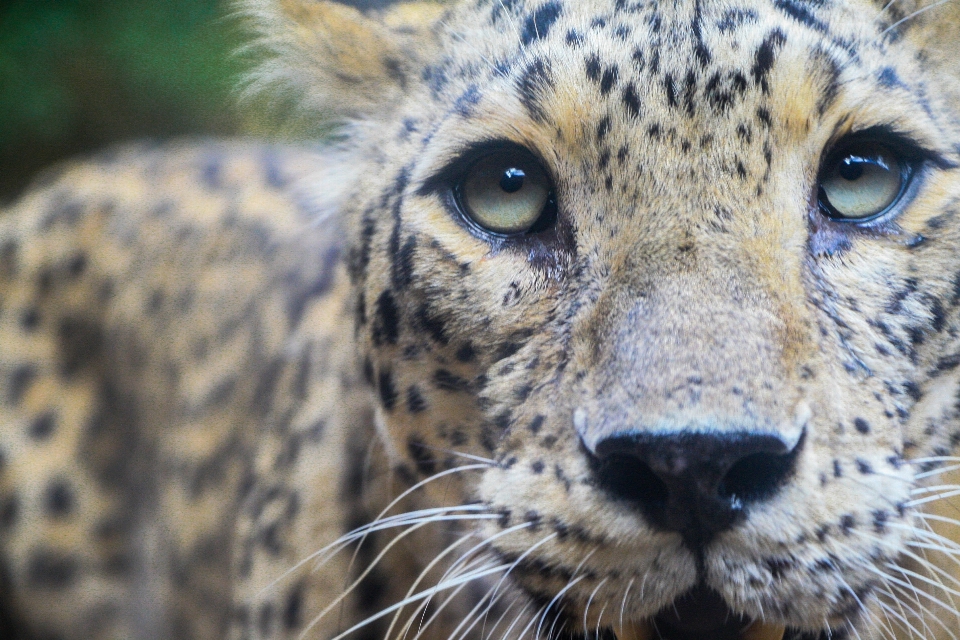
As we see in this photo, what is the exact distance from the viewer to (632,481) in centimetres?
151

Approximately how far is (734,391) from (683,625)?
1.41 feet

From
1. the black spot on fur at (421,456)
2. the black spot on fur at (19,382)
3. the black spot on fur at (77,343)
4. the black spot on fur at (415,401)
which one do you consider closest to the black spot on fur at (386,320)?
the black spot on fur at (415,401)

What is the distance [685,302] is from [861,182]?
0.45m

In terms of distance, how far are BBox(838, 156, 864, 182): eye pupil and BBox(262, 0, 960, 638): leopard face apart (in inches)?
0.5

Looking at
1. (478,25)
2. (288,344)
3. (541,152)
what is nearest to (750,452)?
(541,152)

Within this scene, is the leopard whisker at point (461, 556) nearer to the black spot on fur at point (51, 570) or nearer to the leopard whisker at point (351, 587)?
the leopard whisker at point (351, 587)

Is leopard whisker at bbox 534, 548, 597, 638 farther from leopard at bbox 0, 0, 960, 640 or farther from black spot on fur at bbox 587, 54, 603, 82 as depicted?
black spot on fur at bbox 587, 54, 603, 82

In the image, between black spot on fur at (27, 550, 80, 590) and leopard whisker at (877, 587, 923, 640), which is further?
black spot on fur at (27, 550, 80, 590)

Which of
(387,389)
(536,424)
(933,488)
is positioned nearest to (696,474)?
(536,424)

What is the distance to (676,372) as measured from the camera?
1518 mm

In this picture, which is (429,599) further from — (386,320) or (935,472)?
(935,472)

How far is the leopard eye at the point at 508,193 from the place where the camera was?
1918mm

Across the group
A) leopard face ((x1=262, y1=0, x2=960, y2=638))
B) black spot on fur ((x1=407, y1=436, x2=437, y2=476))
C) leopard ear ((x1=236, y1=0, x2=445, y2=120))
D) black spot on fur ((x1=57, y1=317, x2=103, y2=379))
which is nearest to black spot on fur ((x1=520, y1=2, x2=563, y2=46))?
leopard face ((x1=262, y1=0, x2=960, y2=638))

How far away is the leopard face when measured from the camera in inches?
58.8
